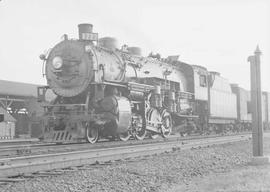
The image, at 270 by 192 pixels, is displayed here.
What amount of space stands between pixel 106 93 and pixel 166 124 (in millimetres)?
4282

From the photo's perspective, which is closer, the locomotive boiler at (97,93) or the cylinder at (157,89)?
the locomotive boiler at (97,93)

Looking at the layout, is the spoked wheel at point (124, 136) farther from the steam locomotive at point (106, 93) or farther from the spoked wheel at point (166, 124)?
Result: the spoked wheel at point (166, 124)

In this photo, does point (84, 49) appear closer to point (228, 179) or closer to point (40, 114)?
point (40, 114)

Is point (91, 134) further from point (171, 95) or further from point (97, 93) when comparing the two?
point (171, 95)

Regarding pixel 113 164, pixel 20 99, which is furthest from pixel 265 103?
pixel 113 164

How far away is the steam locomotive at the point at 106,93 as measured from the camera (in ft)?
49.0

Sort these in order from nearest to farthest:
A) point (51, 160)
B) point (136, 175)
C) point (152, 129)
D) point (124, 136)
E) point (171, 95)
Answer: point (136, 175) → point (51, 160) → point (124, 136) → point (152, 129) → point (171, 95)

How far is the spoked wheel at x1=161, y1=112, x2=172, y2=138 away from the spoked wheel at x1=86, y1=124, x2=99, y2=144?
4364 millimetres

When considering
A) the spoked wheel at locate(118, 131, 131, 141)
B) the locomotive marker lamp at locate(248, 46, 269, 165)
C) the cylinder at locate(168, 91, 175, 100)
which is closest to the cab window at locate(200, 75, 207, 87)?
the cylinder at locate(168, 91, 175, 100)

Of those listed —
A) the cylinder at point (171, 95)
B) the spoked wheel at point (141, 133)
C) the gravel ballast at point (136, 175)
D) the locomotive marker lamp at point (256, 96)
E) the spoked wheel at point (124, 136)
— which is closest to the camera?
the gravel ballast at point (136, 175)

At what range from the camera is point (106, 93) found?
1608 cm

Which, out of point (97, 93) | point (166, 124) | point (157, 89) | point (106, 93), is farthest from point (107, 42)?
point (166, 124)

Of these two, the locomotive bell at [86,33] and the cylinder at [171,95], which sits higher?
the locomotive bell at [86,33]

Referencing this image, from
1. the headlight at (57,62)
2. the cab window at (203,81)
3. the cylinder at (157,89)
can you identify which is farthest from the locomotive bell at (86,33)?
the cab window at (203,81)
